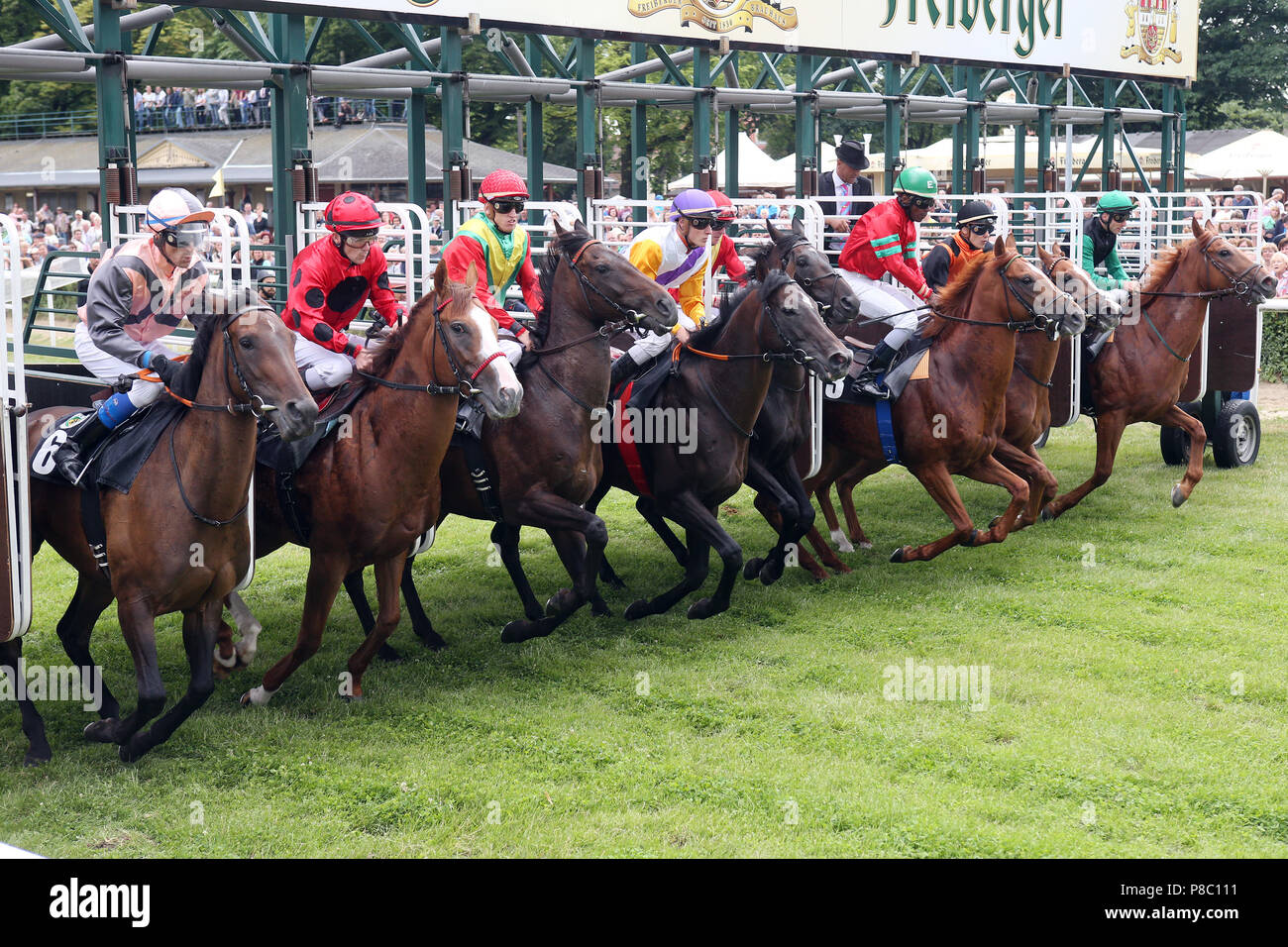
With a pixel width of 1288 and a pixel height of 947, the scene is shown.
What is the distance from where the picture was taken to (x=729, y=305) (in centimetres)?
715

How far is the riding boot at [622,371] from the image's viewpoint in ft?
23.8

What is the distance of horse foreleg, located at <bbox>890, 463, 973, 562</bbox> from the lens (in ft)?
25.6

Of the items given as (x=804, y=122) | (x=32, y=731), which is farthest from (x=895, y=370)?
(x=804, y=122)

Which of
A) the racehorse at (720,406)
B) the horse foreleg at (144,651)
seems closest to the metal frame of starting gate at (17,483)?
the horse foreleg at (144,651)

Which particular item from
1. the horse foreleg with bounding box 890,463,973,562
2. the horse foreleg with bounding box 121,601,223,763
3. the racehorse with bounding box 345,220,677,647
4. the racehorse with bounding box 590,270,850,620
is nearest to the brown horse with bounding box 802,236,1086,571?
the horse foreleg with bounding box 890,463,973,562

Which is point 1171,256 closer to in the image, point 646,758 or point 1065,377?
point 1065,377

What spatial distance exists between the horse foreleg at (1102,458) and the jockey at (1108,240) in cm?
92

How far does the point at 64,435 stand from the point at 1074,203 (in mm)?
6621

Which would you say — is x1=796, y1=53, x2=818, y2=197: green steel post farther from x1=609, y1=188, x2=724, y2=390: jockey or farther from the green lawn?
x1=609, y1=188, x2=724, y2=390: jockey

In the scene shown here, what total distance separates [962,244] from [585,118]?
6019mm

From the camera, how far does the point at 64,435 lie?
5363mm

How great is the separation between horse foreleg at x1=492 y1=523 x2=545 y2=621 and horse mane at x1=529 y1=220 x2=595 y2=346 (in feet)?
3.46

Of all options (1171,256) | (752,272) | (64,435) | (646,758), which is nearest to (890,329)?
(752,272)

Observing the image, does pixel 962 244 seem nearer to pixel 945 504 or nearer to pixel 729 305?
pixel 945 504
